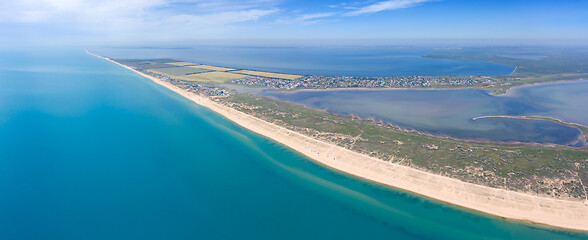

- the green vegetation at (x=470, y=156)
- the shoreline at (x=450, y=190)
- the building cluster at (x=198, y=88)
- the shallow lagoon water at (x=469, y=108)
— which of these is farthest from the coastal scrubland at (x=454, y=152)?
the building cluster at (x=198, y=88)

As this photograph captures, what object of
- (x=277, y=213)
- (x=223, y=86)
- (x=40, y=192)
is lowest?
(x=277, y=213)

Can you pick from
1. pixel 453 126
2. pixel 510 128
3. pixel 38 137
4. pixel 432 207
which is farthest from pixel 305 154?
pixel 38 137

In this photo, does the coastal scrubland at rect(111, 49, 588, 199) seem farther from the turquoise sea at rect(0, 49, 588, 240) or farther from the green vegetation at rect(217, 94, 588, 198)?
the turquoise sea at rect(0, 49, 588, 240)

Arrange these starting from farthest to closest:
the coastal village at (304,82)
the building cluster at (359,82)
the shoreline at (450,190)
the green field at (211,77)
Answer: the green field at (211,77), the building cluster at (359,82), the coastal village at (304,82), the shoreline at (450,190)

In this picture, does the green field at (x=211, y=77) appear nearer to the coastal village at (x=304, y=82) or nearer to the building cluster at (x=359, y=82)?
the coastal village at (x=304, y=82)

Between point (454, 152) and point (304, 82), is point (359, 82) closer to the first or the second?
point (304, 82)

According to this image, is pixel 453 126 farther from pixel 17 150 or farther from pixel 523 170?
pixel 17 150

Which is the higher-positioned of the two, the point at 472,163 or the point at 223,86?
the point at 223,86
